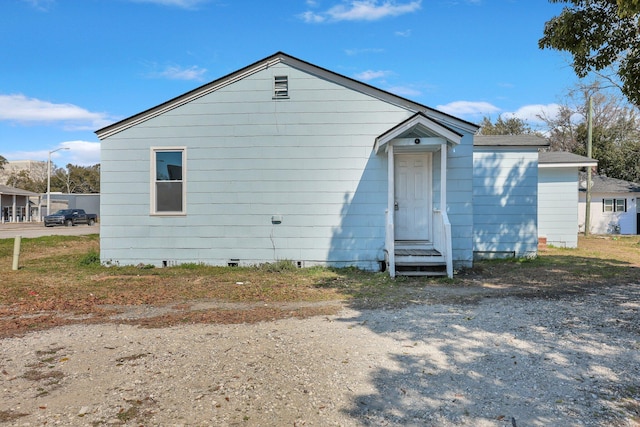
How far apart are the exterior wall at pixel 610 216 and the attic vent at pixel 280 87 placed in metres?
20.2

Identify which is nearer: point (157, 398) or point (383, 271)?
point (157, 398)

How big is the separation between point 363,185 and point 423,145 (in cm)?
168

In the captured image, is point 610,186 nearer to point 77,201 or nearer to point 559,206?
point 559,206

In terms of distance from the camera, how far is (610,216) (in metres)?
23.5

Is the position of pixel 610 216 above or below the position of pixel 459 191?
below

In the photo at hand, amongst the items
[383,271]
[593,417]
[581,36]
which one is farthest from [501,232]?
[593,417]

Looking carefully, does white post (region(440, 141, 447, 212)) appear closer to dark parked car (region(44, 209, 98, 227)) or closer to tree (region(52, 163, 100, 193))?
dark parked car (region(44, 209, 98, 227))

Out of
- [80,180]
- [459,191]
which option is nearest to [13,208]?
[80,180]

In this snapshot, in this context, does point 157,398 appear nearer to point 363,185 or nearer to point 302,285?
point 302,285

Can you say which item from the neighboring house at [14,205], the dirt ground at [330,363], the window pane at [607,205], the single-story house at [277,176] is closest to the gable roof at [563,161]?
the single-story house at [277,176]

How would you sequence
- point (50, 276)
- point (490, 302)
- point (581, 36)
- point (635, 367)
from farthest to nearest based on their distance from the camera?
point (50, 276)
point (581, 36)
point (490, 302)
point (635, 367)

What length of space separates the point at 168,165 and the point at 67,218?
92.3ft

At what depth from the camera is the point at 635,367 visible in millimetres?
3768

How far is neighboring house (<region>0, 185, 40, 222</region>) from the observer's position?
39.0 meters
